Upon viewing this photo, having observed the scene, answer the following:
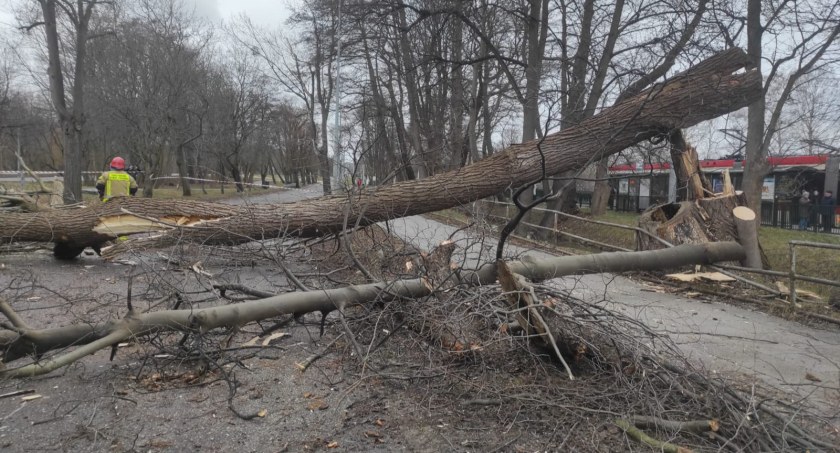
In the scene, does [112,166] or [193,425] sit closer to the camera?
[193,425]

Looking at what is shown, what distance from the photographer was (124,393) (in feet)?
11.5

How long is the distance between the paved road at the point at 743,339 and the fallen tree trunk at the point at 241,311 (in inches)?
12.3

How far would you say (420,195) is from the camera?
754cm

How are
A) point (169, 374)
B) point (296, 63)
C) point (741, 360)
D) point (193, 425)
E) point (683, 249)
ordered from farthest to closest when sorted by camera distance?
1. point (296, 63)
2. point (683, 249)
3. point (741, 360)
4. point (169, 374)
5. point (193, 425)

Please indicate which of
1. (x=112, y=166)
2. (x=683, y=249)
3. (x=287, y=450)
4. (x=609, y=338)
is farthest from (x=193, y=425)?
(x=112, y=166)

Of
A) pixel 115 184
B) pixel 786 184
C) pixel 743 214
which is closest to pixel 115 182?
pixel 115 184

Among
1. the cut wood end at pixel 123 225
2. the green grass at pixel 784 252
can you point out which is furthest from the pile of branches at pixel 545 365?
the green grass at pixel 784 252

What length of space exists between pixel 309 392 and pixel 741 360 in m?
3.66

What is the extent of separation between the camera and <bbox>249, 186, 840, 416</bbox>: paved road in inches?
164

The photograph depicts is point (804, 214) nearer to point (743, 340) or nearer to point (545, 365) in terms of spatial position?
point (743, 340)

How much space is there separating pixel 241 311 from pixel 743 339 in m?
4.71

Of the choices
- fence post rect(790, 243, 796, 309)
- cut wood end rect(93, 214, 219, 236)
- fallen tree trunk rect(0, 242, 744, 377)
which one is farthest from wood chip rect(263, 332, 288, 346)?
fence post rect(790, 243, 796, 309)

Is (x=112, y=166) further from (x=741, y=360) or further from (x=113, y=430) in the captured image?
(x=741, y=360)

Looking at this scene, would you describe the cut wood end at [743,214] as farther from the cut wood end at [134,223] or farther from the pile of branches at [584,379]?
the cut wood end at [134,223]
